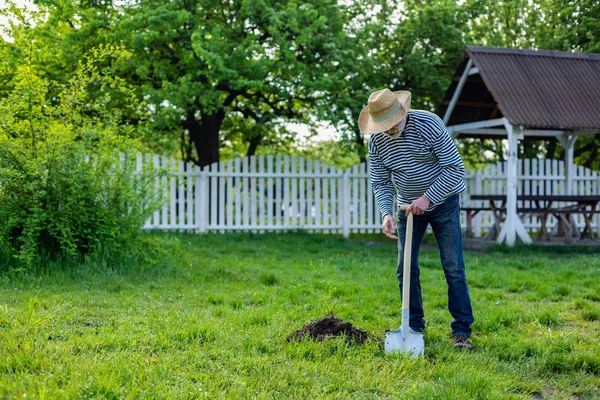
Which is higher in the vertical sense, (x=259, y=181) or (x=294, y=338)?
(x=259, y=181)

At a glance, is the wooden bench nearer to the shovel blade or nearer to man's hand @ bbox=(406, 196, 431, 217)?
man's hand @ bbox=(406, 196, 431, 217)

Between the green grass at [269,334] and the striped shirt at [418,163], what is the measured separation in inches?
45.6

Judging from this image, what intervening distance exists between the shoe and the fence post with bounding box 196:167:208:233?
9660 mm

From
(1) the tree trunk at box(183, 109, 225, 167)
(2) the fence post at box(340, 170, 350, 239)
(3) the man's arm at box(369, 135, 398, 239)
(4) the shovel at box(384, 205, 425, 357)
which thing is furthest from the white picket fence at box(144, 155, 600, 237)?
(4) the shovel at box(384, 205, 425, 357)

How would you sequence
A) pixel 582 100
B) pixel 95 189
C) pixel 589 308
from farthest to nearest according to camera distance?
pixel 582 100
pixel 95 189
pixel 589 308

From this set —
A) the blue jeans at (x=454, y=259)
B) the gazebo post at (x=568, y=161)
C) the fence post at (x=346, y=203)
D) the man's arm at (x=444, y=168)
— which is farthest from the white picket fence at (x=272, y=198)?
the man's arm at (x=444, y=168)

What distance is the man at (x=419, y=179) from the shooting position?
5.03 metres

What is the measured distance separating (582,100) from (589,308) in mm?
7794

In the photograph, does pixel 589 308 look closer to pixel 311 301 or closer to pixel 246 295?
pixel 311 301

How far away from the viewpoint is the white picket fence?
46.9 ft

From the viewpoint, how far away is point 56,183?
26.7 feet

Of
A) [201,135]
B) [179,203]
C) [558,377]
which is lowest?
[558,377]

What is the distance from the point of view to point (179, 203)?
1425 centimetres

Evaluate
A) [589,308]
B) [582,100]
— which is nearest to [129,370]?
[589,308]
